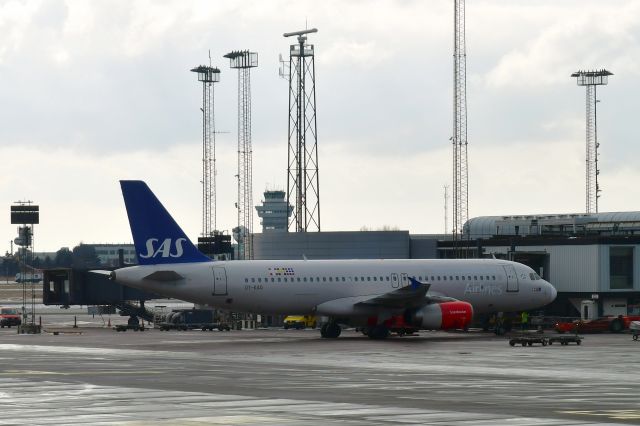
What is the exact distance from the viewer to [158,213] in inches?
2623

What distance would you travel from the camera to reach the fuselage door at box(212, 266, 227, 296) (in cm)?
6669

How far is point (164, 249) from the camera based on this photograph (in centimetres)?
6631

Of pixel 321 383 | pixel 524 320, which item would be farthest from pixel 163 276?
pixel 321 383

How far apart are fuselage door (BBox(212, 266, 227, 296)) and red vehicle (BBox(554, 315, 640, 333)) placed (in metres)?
22.9

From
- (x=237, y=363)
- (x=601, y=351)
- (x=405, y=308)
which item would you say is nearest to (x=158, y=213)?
(x=405, y=308)

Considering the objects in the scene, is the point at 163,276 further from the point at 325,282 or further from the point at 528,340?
the point at 528,340

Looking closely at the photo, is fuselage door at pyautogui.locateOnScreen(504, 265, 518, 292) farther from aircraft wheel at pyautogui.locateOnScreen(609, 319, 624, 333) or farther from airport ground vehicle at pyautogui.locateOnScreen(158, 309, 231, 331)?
airport ground vehicle at pyautogui.locateOnScreen(158, 309, 231, 331)

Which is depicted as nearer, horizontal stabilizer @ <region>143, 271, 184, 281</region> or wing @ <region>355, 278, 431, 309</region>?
horizontal stabilizer @ <region>143, 271, 184, 281</region>

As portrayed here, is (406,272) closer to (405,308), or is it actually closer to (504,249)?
(405,308)

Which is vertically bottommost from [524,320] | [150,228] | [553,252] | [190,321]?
[190,321]

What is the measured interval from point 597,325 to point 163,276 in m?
28.7

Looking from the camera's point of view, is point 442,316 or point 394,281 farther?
point 394,281

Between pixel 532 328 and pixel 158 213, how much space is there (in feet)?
94.8

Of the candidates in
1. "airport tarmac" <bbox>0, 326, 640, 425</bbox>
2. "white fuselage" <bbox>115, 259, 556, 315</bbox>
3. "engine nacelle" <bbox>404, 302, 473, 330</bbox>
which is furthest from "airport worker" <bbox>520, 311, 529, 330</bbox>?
"airport tarmac" <bbox>0, 326, 640, 425</bbox>
